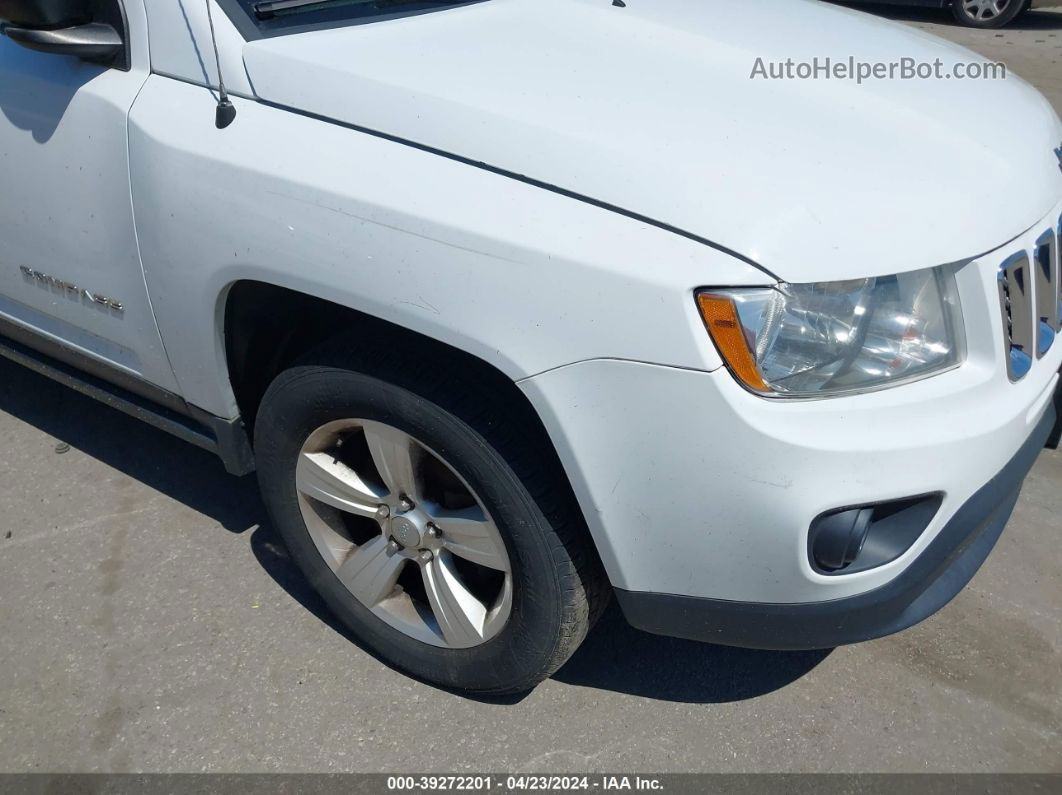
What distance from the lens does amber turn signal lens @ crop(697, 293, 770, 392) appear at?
5.48ft

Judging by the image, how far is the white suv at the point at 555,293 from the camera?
172cm

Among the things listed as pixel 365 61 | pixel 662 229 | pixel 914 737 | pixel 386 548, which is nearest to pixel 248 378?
pixel 386 548

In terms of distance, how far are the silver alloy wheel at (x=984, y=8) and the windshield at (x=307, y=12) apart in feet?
27.2

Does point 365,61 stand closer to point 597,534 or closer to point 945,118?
point 597,534

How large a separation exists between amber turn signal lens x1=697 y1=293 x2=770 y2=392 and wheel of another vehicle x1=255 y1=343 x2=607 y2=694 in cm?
44

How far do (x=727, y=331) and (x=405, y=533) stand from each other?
3.02ft

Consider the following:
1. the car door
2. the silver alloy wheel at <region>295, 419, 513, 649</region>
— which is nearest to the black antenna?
the car door

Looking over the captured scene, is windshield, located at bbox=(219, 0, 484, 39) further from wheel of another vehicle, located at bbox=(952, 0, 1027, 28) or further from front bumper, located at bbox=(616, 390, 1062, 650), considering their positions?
wheel of another vehicle, located at bbox=(952, 0, 1027, 28)

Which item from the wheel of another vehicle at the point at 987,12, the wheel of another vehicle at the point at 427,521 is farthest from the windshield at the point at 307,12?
the wheel of another vehicle at the point at 987,12

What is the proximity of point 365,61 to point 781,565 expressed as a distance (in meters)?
1.26

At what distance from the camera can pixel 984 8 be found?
9148 mm

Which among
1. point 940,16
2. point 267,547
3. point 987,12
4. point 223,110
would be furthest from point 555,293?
point 940,16

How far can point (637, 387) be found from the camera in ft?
5.61

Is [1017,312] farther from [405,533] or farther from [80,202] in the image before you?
[80,202]
